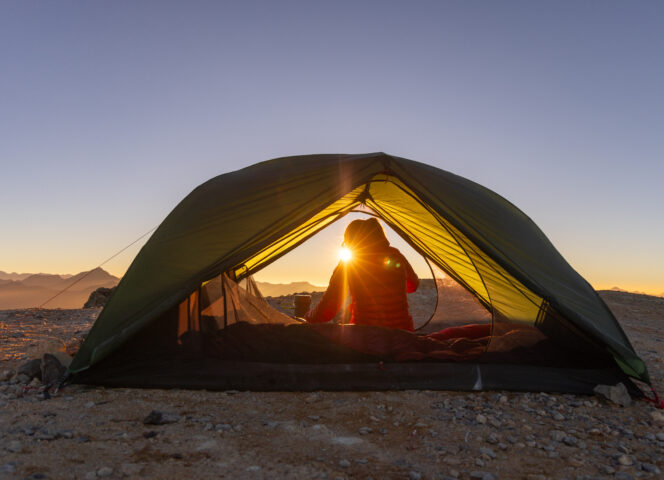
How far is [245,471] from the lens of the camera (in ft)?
8.11

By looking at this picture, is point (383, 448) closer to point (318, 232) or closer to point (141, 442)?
point (141, 442)

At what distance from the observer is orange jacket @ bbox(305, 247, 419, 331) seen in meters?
4.94

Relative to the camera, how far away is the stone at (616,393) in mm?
3693

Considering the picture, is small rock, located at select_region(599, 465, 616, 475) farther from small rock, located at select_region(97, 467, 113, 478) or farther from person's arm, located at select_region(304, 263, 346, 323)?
person's arm, located at select_region(304, 263, 346, 323)

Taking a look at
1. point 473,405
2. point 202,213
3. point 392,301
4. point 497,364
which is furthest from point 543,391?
point 202,213

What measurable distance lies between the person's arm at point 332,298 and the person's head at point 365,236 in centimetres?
29

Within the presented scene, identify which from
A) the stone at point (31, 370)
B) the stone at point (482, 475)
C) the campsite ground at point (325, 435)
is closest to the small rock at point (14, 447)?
the campsite ground at point (325, 435)

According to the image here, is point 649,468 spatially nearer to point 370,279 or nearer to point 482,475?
point 482,475

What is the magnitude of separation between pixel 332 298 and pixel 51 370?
2.69m

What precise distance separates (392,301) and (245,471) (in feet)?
9.52

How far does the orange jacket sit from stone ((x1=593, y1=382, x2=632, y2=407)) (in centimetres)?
194

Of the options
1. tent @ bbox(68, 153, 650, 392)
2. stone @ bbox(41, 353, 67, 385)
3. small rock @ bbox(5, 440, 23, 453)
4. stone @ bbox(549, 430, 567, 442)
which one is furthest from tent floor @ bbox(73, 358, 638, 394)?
small rock @ bbox(5, 440, 23, 453)

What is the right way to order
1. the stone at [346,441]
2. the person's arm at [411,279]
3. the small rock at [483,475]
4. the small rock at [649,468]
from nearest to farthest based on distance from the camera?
the small rock at [483,475], the small rock at [649,468], the stone at [346,441], the person's arm at [411,279]

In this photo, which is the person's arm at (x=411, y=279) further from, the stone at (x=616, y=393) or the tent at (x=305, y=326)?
the stone at (x=616, y=393)
